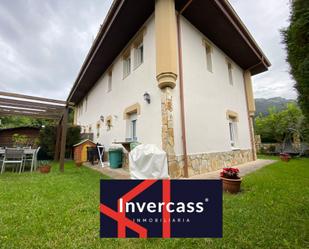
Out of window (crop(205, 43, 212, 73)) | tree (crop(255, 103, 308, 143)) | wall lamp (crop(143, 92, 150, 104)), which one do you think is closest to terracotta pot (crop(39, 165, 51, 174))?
wall lamp (crop(143, 92, 150, 104))

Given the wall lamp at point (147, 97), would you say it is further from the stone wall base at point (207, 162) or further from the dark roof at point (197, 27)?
the dark roof at point (197, 27)

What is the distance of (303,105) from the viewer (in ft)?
5.64

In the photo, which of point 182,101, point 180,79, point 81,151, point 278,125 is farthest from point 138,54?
point 278,125

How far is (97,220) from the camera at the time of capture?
2.07 metres

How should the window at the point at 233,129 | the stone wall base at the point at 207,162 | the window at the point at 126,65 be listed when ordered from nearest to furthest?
1. the stone wall base at the point at 207,162
2. the window at the point at 126,65
3. the window at the point at 233,129

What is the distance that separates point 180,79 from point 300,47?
339cm

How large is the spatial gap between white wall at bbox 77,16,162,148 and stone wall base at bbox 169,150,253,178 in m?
0.88

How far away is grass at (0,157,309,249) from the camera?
5.25 ft

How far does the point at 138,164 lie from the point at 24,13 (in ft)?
25.8

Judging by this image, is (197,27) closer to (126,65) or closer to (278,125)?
(126,65)

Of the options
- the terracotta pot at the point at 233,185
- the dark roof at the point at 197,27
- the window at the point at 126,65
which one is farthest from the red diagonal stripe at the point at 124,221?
the window at the point at 126,65

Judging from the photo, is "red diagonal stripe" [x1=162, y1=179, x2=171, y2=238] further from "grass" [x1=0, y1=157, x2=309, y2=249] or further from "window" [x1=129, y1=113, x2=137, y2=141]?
"window" [x1=129, y1=113, x2=137, y2=141]

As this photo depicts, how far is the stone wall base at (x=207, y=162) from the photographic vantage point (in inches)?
174

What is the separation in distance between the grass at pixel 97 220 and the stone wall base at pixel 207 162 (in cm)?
157
